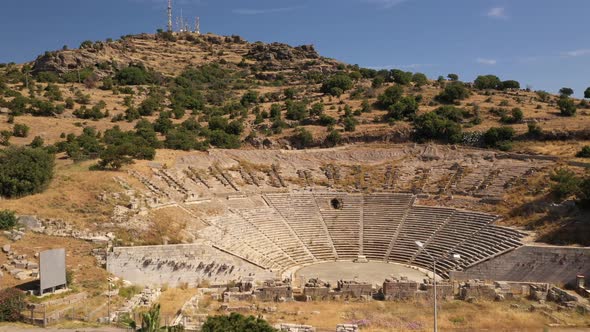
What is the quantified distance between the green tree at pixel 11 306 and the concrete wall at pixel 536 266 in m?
22.7

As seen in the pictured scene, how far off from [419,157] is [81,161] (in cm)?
3092

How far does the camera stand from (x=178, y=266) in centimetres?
2636

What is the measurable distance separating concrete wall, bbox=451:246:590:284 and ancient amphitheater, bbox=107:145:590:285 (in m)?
0.06

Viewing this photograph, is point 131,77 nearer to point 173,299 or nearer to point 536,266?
point 173,299

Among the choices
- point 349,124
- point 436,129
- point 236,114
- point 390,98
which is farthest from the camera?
point 236,114

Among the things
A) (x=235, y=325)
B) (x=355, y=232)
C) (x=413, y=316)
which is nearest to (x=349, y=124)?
(x=355, y=232)

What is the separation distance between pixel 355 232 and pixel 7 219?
2313cm

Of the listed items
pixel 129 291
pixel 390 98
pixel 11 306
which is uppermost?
pixel 390 98

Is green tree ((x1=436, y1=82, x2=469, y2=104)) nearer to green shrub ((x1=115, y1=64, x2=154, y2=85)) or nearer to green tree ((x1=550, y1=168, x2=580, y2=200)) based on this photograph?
green tree ((x1=550, y1=168, x2=580, y2=200))

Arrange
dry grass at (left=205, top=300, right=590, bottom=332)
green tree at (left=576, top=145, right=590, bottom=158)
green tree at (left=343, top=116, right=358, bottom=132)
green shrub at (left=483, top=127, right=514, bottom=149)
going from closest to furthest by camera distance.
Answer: dry grass at (left=205, top=300, right=590, bottom=332)
green tree at (left=576, top=145, right=590, bottom=158)
green shrub at (left=483, top=127, right=514, bottom=149)
green tree at (left=343, top=116, right=358, bottom=132)

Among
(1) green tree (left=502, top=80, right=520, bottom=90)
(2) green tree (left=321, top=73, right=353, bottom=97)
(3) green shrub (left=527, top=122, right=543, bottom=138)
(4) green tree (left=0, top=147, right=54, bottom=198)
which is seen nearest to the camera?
(4) green tree (left=0, top=147, right=54, bottom=198)

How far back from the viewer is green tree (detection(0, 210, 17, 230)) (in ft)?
82.0

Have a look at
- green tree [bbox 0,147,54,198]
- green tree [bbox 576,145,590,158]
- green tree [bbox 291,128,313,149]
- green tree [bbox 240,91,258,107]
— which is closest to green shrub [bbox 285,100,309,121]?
green tree [bbox 291,128,313,149]

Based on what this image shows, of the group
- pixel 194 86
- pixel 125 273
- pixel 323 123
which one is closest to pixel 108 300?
pixel 125 273
